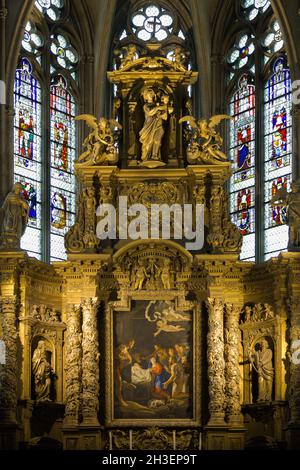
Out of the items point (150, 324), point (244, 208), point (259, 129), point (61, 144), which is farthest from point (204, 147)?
point (61, 144)

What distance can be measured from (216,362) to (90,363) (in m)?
2.29

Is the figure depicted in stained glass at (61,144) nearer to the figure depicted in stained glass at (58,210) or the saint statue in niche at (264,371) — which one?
the figure depicted in stained glass at (58,210)

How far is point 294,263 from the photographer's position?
110 feet

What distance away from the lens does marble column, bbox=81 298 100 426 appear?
33.2 meters

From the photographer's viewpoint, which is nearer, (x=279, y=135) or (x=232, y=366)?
(x=232, y=366)

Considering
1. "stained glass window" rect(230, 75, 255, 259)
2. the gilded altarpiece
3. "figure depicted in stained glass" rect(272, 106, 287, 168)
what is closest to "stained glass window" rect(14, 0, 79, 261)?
"stained glass window" rect(230, 75, 255, 259)

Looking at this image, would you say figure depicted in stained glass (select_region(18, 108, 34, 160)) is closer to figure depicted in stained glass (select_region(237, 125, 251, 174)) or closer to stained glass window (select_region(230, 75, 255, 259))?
stained glass window (select_region(230, 75, 255, 259))

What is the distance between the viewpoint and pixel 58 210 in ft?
128

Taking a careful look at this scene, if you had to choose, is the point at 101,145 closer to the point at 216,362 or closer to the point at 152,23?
the point at 216,362

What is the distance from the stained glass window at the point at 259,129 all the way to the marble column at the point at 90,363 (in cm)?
563

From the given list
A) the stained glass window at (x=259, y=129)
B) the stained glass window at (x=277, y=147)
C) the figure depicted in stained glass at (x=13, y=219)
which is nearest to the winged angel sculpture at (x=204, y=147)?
the figure depicted in stained glass at (x=13, y=219)
